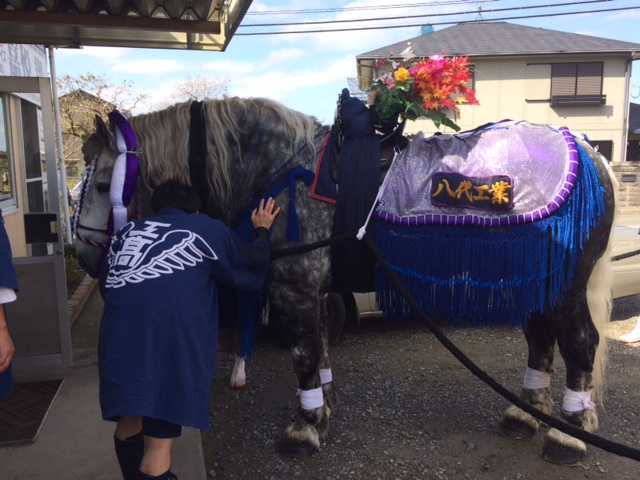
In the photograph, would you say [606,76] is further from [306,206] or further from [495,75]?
[306,206]

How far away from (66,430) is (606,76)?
20.8m

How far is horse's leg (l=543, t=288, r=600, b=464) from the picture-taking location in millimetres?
2801

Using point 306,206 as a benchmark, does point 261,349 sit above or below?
below

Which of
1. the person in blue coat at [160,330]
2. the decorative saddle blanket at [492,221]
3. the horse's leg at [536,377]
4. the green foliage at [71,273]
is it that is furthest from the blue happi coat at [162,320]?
the green foliage at [71,273]

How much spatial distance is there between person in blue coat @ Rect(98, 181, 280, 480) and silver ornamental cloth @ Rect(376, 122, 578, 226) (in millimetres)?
976

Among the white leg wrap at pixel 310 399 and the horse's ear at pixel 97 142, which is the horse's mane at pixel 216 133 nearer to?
the horse's ear at pixel 97 142

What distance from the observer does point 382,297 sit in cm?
277

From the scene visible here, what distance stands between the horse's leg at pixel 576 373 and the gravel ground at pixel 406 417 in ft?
0.32

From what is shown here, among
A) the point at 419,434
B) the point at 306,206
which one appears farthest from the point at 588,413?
the point at 306,206

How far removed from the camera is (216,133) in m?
2.64

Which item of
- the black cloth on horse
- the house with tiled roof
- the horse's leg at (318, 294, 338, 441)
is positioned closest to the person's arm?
the black cloth on horse

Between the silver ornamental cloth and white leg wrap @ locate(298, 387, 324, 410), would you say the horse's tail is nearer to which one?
the silver ornamental cloth

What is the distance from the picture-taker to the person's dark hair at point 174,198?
216cm

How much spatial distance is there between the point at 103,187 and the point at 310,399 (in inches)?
63.4
